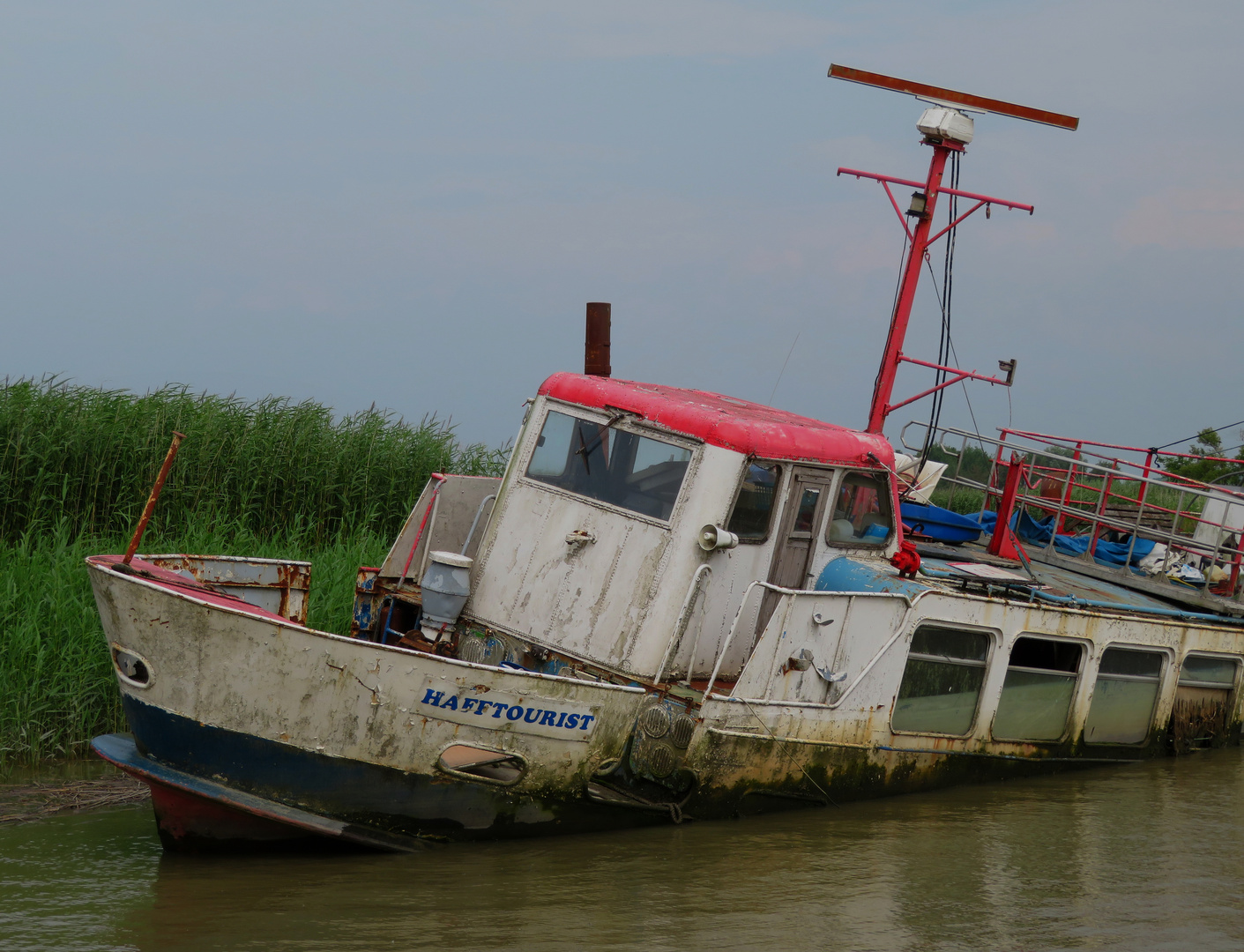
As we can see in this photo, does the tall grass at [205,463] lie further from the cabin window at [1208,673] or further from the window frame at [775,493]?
the cabin window at [1208,673]

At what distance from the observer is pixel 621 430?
8.38 meters

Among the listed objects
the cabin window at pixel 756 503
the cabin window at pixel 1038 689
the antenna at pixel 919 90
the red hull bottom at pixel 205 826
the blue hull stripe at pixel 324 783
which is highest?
the antenna at pixel 919 90

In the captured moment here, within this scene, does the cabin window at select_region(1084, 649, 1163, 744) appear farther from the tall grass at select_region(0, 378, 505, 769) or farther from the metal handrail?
the tall grass at select_region(0, 378, 505, 769)

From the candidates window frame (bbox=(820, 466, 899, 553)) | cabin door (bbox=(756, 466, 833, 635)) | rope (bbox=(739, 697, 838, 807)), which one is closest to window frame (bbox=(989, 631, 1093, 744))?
window frame (bbox=(820, 466, 899, 553))

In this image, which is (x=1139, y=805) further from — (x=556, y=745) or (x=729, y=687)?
(x=556, y=745)

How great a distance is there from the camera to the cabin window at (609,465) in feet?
26.8

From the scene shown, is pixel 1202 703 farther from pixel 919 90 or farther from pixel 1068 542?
pixel 919 90

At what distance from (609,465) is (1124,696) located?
4785 mm

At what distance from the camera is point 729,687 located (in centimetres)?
833

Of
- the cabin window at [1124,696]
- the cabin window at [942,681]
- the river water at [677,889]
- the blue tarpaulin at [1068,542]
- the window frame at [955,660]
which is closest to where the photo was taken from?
the river water at [677,889]

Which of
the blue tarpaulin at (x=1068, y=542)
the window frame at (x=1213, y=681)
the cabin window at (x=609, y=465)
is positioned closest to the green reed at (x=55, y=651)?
the cabin window at (x=609, y=465)

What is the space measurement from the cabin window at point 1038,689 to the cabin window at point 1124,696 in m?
0.34

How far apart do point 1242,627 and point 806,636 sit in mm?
4864

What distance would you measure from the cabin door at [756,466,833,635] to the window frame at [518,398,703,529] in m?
0.74
